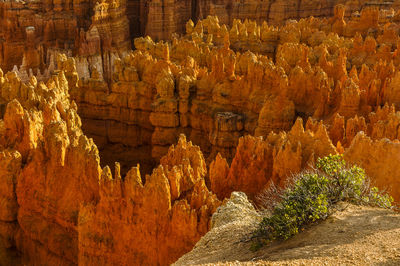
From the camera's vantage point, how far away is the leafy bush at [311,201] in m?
7.28

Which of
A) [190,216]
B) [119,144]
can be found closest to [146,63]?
[119,144]

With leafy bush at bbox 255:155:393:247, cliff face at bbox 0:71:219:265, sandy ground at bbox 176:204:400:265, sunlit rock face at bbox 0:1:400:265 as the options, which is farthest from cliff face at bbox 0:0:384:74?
sandy ground at bbox 176:204:400:265

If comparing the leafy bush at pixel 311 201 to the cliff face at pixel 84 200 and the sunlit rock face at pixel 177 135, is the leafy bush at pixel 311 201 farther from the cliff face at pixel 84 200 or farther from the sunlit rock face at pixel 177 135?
the cliff face at pixel 84 200

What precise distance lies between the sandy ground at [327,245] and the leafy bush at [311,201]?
0.53ft

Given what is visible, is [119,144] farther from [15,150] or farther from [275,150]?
[275,150]

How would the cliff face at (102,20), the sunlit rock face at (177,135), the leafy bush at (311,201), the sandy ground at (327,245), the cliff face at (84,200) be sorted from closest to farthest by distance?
the sandy ground at (327,245)
the leafy bush at (311,201)
the cliff face at (84,200)
the sunlit rock face at (177,135)
the cliff face at (102,20)

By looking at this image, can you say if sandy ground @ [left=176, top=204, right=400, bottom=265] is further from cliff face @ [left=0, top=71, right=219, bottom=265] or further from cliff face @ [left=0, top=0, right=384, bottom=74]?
cliff face @ [left=0, top=0, right=384, bottom=74]

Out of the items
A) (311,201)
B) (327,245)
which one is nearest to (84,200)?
(311,201)

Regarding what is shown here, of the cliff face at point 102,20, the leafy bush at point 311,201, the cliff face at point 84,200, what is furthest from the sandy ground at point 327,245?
the cliff face at point 102,20

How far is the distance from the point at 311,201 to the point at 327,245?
0.88m

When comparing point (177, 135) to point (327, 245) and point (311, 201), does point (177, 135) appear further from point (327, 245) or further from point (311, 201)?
point (327, 245)

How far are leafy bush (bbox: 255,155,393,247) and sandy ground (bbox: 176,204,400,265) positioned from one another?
6.4 inches

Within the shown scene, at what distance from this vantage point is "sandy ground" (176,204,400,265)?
6.09 meters

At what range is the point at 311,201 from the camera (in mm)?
7238
